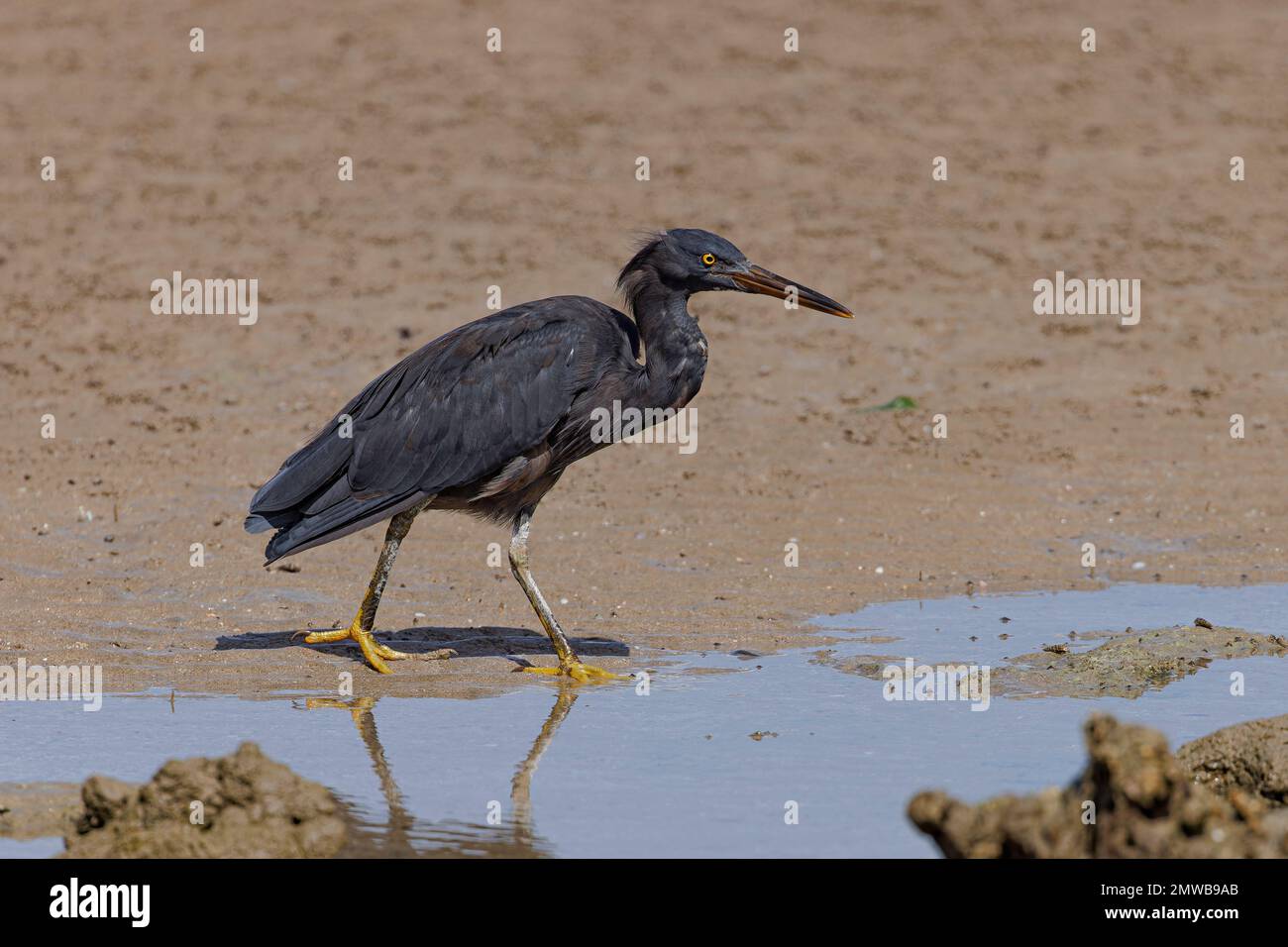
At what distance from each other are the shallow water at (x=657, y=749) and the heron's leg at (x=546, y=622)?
0.18 m

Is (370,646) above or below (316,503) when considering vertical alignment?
below

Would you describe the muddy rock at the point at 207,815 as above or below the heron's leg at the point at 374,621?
below

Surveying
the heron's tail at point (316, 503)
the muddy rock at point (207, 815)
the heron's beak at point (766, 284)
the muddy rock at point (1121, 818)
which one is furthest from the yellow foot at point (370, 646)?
the muddy rock at point (1121, 818)

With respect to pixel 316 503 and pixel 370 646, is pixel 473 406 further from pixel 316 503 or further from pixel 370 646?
pixel 370 646

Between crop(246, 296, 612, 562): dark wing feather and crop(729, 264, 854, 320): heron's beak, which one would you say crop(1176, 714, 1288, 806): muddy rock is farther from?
crop(246, 296, 612, 562): dark wing feather

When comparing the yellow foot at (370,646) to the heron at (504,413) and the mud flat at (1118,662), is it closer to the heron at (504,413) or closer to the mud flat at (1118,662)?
the heron at (504,413)

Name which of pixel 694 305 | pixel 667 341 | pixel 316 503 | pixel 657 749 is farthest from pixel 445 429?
pixel 694 305

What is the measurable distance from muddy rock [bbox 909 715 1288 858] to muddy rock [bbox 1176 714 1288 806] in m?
0.96

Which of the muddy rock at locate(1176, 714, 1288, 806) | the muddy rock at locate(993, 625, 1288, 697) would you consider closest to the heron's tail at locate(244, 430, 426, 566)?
the muddy rock at locate(993, 625, 1288, 697)

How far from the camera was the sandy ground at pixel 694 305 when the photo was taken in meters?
9.85

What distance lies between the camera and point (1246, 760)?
5984 mm

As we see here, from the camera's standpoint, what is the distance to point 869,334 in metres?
14.8

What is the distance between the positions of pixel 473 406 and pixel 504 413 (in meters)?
0.17

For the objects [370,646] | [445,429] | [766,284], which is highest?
[766,284]
